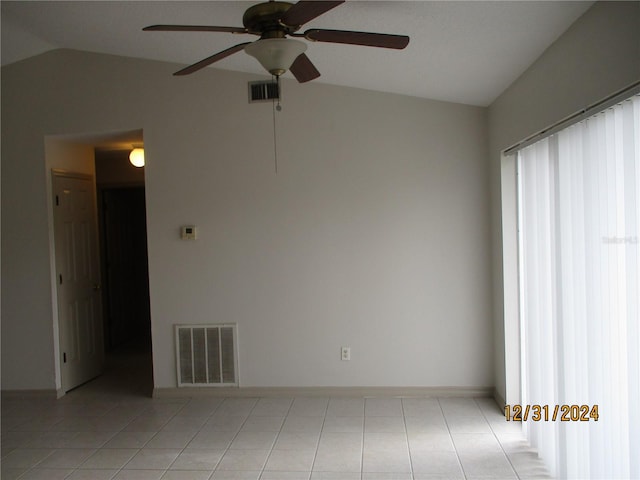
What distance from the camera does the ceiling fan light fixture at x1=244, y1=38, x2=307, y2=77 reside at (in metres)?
2.42

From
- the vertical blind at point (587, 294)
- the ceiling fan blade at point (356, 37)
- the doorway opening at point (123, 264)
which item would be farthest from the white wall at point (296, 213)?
the ceiling fan blade at point (356, 37)

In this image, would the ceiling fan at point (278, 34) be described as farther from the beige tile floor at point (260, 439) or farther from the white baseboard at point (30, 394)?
the white baseboard at point (30, 394)

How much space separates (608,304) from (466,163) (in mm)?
2389

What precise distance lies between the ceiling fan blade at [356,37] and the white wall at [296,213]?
2.30 metres

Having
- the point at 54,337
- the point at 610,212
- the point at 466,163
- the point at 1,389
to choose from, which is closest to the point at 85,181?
→ the point at 54,337

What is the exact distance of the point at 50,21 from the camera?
167 inches

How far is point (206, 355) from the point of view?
16.5 ft

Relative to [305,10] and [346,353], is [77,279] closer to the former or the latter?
[346,353]

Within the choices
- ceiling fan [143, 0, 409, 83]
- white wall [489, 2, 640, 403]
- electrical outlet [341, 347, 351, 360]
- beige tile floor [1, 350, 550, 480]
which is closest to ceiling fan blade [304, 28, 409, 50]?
ceiling fan [143, 0, 409, 83]

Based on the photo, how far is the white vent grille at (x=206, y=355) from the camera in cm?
501

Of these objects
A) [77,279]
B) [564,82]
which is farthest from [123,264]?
[564,82]

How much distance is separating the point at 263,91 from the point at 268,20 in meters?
2.46

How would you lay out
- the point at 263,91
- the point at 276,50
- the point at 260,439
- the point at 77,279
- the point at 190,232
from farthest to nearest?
the point at 77,279
the point at 190,232
the point at 263,91
the point at 260,439
the point at 276,50
